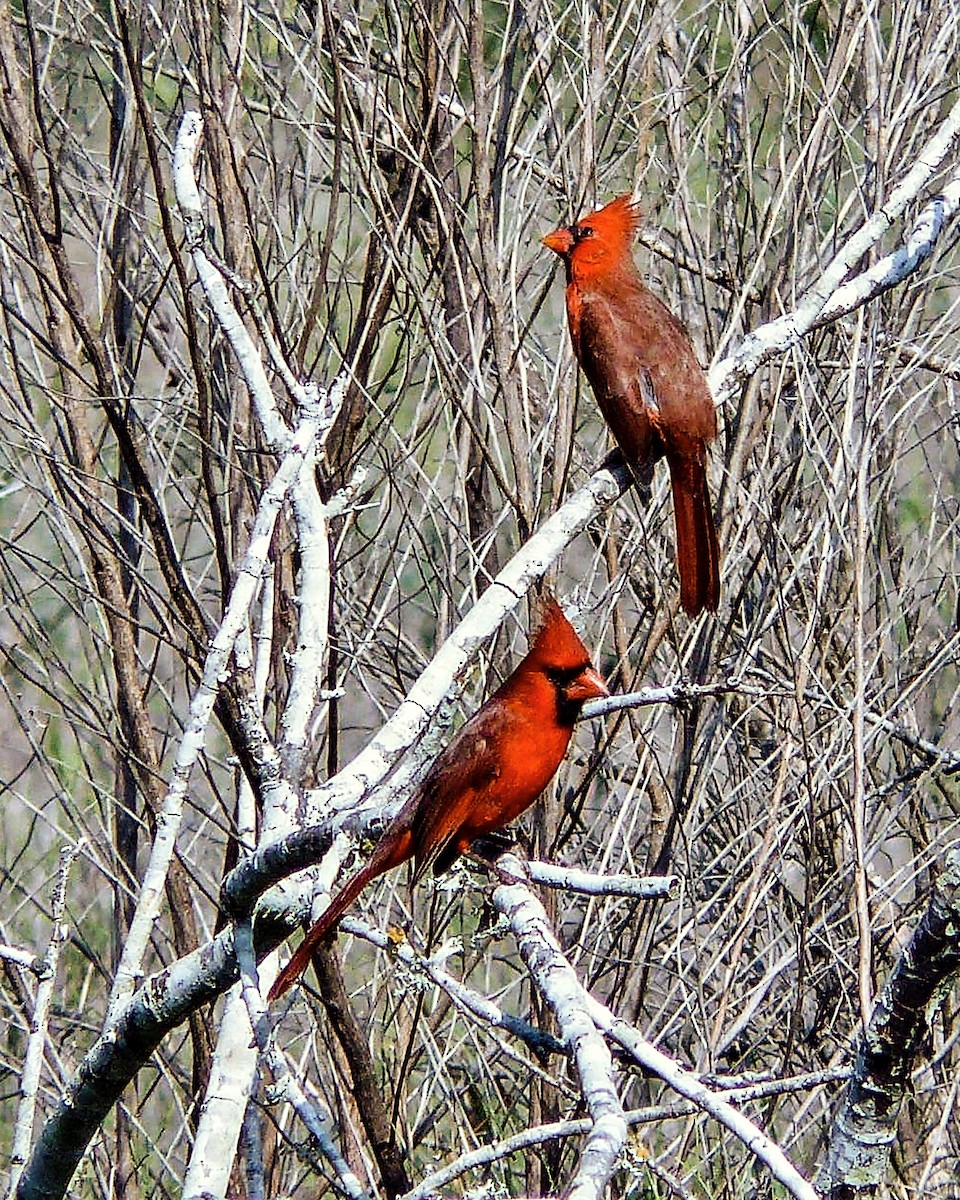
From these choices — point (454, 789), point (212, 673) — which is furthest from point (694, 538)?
point (212, 673)

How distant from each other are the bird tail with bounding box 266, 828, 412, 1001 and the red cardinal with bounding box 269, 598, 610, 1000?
6 cm

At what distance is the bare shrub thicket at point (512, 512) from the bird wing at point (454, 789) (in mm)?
457

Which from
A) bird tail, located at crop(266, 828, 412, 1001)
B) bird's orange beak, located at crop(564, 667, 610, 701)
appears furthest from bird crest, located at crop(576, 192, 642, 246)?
bird tail, located at crop(266, 828, 412, 1001)

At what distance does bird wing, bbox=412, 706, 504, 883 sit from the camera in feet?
10.3

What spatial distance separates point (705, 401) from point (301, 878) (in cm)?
186

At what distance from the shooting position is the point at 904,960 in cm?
204

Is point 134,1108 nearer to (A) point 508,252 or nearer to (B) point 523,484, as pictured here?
(B) point 523,484

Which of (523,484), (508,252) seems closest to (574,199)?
(508,252)

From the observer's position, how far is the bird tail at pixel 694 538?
12.2 ft

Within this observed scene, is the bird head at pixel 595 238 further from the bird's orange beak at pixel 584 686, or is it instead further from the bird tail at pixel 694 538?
the bird's orange beak at pixel 584 686

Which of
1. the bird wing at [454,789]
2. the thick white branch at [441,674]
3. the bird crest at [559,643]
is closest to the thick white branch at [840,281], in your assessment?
the thick white branch at [441,674]

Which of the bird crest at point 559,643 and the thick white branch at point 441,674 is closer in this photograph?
the thick white branch at point 441,674

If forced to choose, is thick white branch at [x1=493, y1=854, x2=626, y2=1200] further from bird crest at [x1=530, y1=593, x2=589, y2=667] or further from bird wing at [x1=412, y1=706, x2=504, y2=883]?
bird crest at [x1=530, y1=593, x2=589, y2=667]

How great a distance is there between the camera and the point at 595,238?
4.12 m
